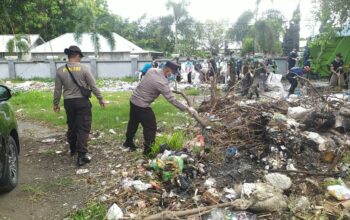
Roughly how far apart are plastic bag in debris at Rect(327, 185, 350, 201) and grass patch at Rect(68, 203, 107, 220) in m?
2.47

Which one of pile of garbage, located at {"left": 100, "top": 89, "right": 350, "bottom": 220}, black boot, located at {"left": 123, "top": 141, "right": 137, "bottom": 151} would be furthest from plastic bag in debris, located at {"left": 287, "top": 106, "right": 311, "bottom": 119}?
black boot, located at {"left": 123, "top": 141, "right": 137, "bottom": 151}

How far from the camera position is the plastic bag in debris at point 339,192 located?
167 inches

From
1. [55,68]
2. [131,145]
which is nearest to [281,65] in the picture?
[55,68]

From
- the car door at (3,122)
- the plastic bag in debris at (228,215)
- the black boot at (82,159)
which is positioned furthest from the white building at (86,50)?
the plastic bag in debris at (228,215)

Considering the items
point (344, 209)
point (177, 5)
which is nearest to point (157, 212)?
point (344, 209)

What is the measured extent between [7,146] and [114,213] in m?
1.51

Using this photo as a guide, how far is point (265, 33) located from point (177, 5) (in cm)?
1263

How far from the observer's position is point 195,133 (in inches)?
276

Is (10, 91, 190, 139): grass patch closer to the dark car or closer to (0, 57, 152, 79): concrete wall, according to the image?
the dark car

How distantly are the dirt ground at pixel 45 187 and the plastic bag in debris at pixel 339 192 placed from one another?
2766mm

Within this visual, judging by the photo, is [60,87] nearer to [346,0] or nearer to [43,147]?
[43,147]

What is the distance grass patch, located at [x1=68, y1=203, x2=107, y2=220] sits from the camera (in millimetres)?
3957

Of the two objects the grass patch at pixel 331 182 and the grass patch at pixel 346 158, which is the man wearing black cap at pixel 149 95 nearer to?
the grass patch at pixel 331 182

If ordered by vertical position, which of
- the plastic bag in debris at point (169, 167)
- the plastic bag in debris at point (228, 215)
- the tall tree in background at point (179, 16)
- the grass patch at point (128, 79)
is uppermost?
the tall tree in background at point (179, 16)
